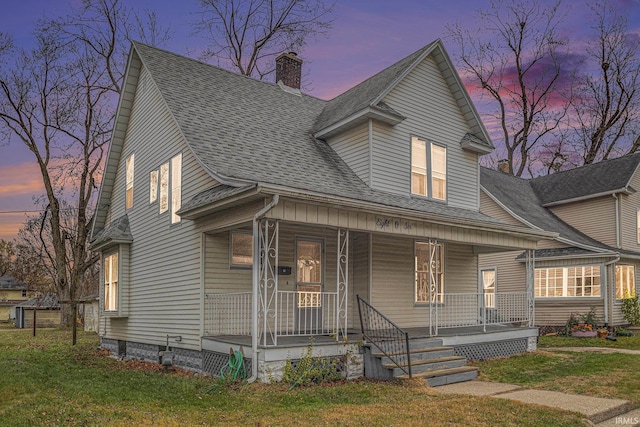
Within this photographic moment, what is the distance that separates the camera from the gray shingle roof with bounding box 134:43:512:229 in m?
11.8

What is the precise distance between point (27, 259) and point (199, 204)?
51202mm

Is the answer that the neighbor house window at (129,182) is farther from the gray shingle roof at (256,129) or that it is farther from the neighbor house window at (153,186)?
the gray shingle roof at (256,129)

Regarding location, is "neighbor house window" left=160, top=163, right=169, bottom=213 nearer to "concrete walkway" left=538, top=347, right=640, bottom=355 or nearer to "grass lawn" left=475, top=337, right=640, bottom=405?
"grass lawn" left=475, top=337, right=640, bottom=405

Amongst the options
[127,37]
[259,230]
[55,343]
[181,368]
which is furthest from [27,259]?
[259,230]

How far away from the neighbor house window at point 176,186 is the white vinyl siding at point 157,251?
0.22m

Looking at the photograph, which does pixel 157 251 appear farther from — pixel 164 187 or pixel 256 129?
pixel 256 129

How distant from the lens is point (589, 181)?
24.7 metres

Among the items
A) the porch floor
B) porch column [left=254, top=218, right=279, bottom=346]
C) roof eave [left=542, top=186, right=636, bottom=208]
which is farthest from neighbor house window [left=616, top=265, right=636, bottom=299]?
porch column [left=254, top=218, right=279, bottom=346]

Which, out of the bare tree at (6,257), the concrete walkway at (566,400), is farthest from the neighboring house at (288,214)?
the bare tree at (6,257)

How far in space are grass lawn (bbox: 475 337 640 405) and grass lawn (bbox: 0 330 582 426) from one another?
2250mm

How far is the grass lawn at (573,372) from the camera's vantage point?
32.0ft

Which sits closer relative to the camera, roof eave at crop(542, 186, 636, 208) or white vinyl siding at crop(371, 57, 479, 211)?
white vinyl siding at crop(371, 57, 479, 211)

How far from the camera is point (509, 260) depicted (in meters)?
23.7

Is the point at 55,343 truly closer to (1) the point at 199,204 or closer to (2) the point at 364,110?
(1) the point at 199,204
